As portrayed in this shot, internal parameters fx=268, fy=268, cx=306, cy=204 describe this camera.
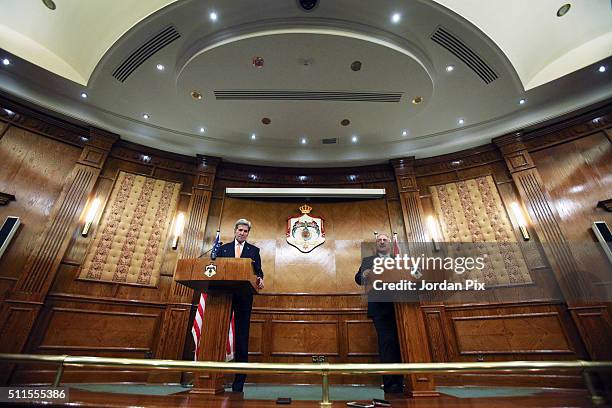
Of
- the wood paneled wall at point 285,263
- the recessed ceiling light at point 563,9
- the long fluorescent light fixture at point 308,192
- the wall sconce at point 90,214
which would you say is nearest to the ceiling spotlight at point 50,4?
the wood paneled wall at point 285,263

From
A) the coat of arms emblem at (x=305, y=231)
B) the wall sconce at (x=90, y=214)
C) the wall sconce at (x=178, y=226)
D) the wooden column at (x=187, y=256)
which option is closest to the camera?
the wooden column at (x=187, y=256)

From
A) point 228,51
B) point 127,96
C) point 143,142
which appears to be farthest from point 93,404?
point 143,142

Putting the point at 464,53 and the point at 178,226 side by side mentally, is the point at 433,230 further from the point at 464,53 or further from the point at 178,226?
the point at 178,226

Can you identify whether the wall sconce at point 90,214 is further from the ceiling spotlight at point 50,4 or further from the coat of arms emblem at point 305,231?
the coat of arms emblem at point 305,231

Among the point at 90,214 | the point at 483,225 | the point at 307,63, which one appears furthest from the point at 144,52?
the point at 483,225

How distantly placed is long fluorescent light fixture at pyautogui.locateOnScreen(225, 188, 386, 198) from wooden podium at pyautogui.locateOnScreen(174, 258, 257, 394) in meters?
3.09

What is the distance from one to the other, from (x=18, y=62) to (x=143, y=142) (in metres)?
1.84

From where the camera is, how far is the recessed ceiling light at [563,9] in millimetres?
3621

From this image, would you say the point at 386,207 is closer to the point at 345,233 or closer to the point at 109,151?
the point at 345,233

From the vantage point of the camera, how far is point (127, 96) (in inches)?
169

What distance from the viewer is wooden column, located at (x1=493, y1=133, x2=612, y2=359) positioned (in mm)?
3482

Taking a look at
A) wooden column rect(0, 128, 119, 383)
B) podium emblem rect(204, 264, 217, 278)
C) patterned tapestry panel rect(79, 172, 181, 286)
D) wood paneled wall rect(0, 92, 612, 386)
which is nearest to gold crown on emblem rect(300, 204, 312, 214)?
wood paneled wall rect(0, 92, 612, 386)

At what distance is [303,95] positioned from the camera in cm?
425

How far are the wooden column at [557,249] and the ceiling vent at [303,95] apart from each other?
244cm
